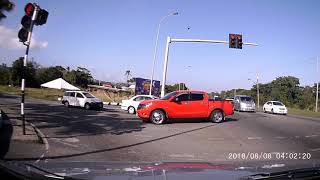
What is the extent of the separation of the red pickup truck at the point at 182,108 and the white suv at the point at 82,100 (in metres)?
14.0

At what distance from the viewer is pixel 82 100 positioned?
115ft

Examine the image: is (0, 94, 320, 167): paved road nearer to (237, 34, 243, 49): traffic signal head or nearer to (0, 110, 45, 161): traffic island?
(0, 110, 45, 161): traffic island

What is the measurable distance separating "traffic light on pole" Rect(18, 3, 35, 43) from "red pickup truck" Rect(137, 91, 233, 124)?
27.6ft

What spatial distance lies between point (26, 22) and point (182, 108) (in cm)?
970

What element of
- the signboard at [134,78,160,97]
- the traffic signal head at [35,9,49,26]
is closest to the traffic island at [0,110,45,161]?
the traffic signal head at [35,9,49,26]

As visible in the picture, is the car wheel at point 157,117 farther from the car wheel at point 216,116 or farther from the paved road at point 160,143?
the car wheel at point 216,116

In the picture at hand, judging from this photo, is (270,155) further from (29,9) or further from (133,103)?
(133,103)

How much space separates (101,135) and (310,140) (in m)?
7.65

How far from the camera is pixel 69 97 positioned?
3619 centimetres

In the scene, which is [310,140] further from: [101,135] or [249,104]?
[249,104]

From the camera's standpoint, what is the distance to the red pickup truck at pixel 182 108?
795 inches

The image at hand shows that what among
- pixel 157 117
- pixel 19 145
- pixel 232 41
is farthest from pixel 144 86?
pixel 19 145

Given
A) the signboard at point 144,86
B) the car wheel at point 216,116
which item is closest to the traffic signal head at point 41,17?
the car wheel at point 216,116

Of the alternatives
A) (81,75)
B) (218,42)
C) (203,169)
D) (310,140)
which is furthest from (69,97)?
(81,75)
